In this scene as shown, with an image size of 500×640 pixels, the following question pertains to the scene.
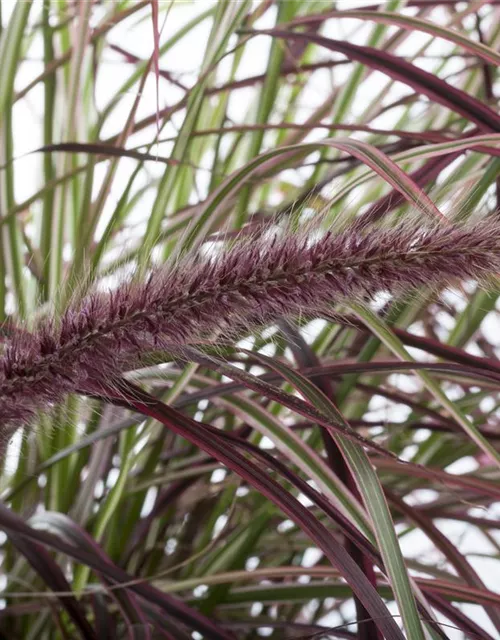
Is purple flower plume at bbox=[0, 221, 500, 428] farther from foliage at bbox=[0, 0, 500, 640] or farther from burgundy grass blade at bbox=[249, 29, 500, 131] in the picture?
burgundy grass blade at bbox=[249, 29, 500, 131]

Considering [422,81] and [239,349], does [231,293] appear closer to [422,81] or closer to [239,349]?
[239,349]

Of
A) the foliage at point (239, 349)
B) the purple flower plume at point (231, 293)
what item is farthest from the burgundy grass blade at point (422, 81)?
the purple flower plume at point (231, 293)

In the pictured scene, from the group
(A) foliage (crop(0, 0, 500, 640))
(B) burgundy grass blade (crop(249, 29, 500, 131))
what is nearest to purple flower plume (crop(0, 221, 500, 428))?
(A) foliage (crop(0, 0, 500, 640))

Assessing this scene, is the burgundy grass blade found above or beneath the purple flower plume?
above

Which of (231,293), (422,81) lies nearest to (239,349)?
(231,293)

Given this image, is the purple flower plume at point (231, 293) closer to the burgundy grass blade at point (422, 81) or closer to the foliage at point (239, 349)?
the foliage at point (239, 349)

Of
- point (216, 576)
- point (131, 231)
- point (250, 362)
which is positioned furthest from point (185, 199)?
point (216, 576)

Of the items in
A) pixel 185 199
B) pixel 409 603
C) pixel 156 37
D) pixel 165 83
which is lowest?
pixel 409 603

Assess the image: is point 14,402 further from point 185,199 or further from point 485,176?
point 185,199
